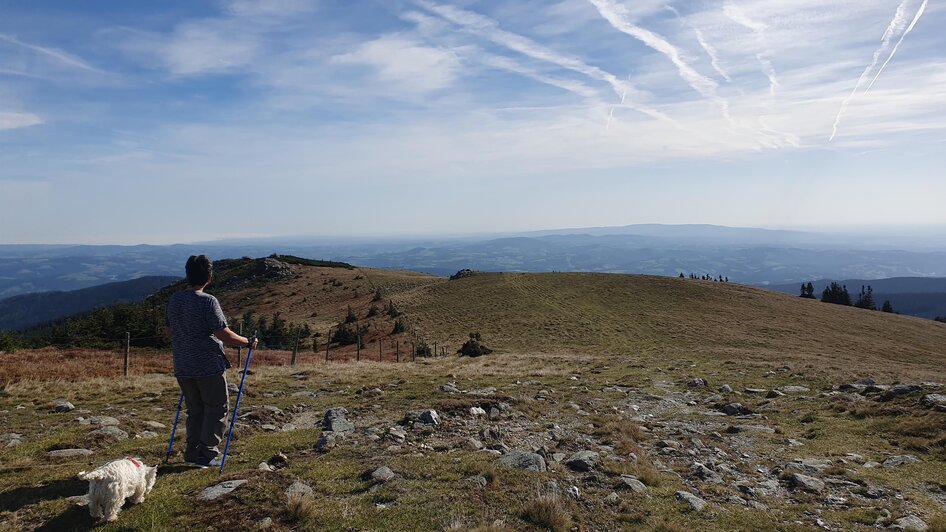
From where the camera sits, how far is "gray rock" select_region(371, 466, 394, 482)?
7.82m

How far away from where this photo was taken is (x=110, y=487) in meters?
5.86

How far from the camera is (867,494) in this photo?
8.44 meters

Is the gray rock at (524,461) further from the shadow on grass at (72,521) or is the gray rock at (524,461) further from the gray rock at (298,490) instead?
the shadow on grass at (72,521)

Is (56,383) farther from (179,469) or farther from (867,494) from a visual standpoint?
(867,494)

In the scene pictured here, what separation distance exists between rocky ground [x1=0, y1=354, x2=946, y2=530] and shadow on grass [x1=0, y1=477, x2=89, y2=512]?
0.11 ft

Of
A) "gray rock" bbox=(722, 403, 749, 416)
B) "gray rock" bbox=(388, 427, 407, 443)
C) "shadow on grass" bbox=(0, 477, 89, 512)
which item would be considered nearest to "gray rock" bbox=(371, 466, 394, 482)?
"gray rock" bbox=(388, 427, 407, 443)

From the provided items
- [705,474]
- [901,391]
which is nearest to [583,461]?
[705,474]

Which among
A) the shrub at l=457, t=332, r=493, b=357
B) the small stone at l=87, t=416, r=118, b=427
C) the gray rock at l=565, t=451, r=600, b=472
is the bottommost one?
the shrub at l=457, t=332, r=493, b=357

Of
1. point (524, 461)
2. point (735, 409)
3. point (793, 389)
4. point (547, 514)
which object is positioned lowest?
point (793, 389)

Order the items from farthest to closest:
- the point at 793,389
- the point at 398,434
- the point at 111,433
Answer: the point at 793,389
the point at 398,434
the point at 111,433

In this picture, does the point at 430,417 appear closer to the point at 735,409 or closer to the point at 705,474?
the point at 705,474

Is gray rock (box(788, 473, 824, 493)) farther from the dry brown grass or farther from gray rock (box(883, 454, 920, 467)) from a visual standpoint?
the dry brown grass

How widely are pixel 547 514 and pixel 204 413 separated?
550 centimetres

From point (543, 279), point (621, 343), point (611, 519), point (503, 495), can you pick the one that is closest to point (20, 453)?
point (503, 495)
